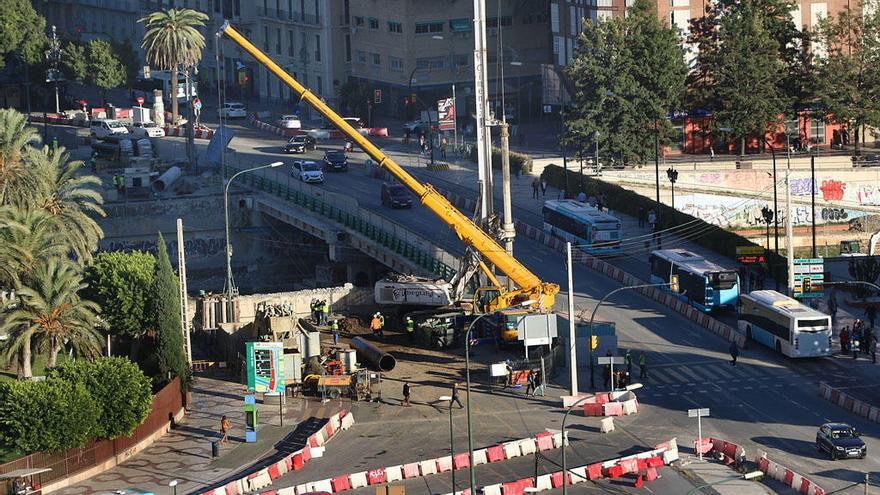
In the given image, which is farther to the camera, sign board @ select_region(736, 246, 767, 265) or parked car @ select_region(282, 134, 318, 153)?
parked car @ select_region(282, 134, 318, 153)

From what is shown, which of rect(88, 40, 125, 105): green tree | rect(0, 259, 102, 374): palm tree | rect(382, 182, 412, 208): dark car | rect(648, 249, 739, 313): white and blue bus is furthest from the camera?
rect(88, 40, 125, 105): green tree

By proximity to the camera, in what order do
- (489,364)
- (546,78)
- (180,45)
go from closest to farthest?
(489,364)
(180,45)
(546,78)

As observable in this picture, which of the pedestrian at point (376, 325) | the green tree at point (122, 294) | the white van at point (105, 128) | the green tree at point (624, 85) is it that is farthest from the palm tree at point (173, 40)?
the pedestrian at point (376, 325)

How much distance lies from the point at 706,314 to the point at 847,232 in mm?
40286

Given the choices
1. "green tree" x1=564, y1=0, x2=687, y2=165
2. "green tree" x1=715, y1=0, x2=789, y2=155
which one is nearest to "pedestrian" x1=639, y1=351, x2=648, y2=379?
"green tree" x1=564, y1=0, x2=687, y2=165

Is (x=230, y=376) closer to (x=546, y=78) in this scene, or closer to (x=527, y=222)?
(x=527, y=222)

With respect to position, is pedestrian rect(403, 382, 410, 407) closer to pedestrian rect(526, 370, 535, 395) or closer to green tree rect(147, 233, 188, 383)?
pedestrian rect(526, 370, 535, 395)

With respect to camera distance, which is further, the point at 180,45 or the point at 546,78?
the point at 546,78

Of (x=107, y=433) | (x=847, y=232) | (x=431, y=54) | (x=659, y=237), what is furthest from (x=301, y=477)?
(x=431, y=54)

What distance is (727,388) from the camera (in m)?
82.2

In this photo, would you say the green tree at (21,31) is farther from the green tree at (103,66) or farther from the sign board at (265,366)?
the sign board at (265,366)

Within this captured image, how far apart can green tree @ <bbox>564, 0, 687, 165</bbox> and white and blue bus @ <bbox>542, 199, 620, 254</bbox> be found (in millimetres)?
19496

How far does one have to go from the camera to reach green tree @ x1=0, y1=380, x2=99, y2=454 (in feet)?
229

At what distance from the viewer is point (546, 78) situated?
163 m
